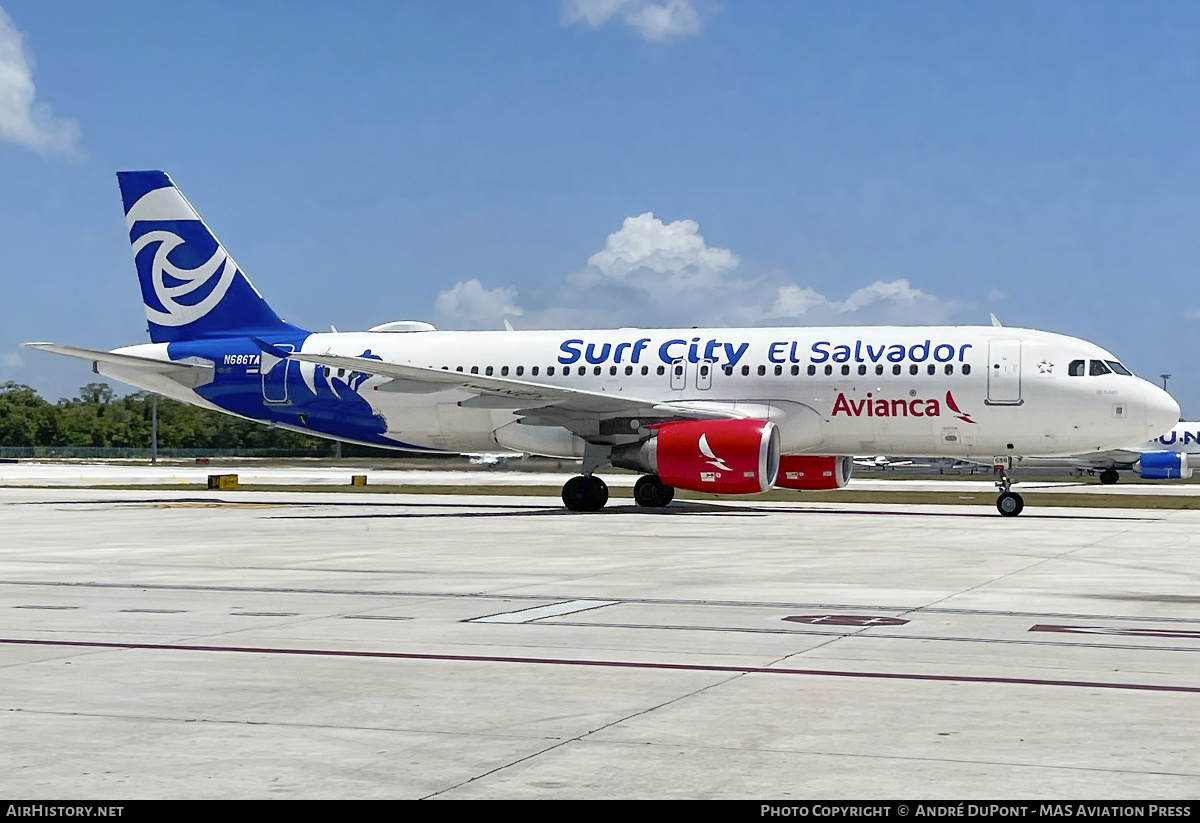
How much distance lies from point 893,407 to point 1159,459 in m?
51.7

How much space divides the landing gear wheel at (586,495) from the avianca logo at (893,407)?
5687 mm

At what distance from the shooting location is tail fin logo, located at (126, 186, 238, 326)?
118 ft

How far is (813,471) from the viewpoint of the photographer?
32.8 m

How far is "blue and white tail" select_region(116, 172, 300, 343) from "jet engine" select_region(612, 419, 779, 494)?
12553 millimetres

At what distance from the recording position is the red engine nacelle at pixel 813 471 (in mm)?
32688

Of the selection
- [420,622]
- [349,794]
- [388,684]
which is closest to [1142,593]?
[420,622]

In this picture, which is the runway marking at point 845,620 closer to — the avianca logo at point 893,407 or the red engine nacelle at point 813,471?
the avianca logo at point 893,407

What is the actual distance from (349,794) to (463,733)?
1.27m

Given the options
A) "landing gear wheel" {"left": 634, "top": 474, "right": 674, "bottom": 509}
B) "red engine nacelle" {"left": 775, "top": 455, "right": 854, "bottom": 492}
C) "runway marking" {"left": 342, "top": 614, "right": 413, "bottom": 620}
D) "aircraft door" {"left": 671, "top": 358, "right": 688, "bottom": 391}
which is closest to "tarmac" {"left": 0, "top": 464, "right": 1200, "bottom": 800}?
"runway marking" {"left": 342, "top": 614, "right": 413, "bottom": 620}

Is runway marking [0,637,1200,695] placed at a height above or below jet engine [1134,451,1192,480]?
below

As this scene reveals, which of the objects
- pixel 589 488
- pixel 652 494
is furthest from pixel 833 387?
pixel 589 488

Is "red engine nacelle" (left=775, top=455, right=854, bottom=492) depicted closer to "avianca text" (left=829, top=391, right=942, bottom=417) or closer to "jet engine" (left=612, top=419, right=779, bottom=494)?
"avianca text" (left=829, top=391, right=942, bottom=417)

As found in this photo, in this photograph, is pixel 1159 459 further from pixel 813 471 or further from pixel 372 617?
pixel 372 617

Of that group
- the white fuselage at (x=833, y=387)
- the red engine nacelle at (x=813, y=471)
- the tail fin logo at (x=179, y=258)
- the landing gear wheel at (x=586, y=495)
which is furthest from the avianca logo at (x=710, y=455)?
the tail fin logo at (x=179, y=258)
